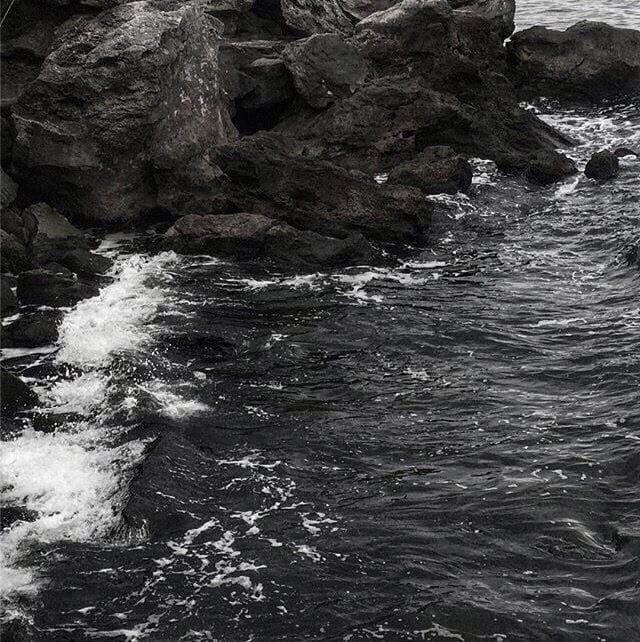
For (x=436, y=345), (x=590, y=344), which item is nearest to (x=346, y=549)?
(x=436, y=345)

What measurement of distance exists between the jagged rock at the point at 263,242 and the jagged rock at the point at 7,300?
12.4 feet

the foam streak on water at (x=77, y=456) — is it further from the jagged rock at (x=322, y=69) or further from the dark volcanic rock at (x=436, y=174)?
the jagged rock at (x=322, y=69)

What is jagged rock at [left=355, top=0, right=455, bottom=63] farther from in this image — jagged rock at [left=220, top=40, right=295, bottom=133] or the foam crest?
the foam crest

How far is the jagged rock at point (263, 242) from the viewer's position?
18.7 meters

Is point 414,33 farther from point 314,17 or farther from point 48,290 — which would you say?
point 48,290

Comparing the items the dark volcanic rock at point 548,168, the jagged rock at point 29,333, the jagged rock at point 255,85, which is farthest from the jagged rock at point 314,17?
the jagged rock at point 29,333

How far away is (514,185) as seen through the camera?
23.4 meters

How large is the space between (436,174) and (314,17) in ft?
28.5

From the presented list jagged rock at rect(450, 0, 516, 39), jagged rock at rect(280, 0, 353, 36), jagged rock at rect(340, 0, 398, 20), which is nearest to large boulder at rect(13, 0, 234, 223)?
jagged rock at rect(280, 0, 353, 36)

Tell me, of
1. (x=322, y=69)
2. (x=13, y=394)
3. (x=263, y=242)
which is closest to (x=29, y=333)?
(x=13, y=394)

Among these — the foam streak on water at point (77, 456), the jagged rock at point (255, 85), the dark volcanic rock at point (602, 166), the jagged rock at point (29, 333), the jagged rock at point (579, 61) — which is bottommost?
the foam streak on water at point (77, 456)

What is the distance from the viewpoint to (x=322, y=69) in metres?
24.4

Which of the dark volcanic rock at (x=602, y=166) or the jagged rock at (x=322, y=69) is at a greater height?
Result: the jagged rock at (x=322, y=69)

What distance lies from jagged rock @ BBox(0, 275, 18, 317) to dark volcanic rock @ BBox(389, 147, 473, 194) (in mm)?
9511
